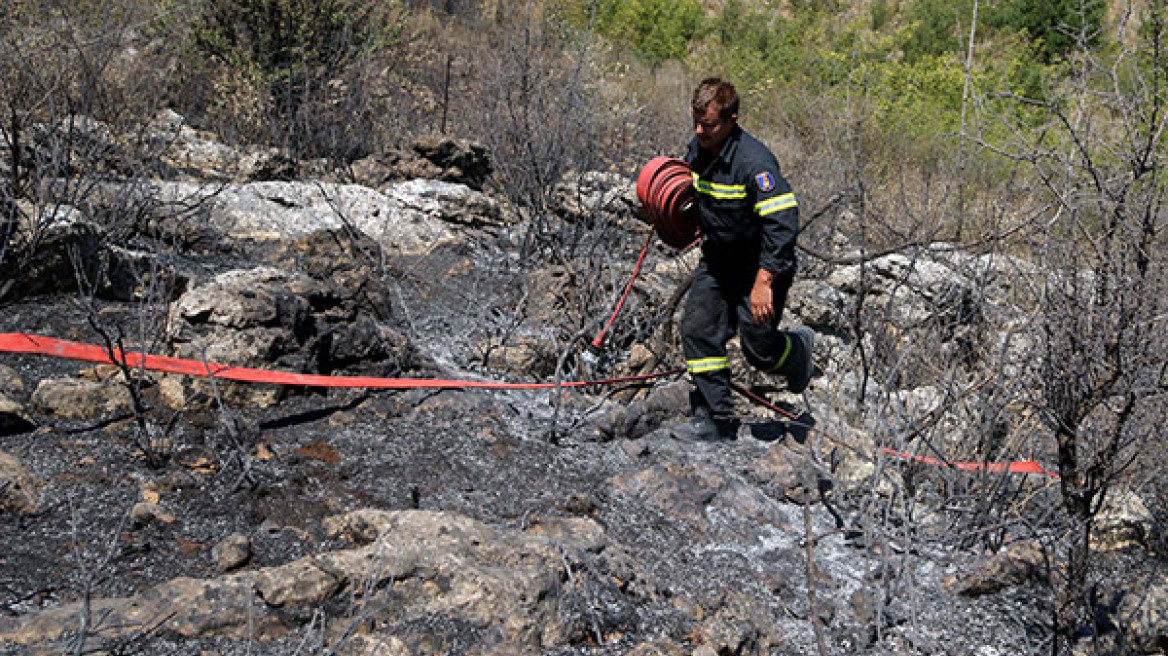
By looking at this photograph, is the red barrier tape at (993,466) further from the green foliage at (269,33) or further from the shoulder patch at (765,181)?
the green foliage at (269,33)

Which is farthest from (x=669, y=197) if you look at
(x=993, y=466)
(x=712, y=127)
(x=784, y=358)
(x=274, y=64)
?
(x=274, y=64)

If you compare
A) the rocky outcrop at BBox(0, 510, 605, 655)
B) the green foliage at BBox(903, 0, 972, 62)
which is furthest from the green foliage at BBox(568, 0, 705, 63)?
the rocky outcrop at BBox(0, 510, 605, 655)

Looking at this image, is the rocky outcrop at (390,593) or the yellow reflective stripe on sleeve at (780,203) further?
the yellow reflective stripe on sleeve at (780,203)

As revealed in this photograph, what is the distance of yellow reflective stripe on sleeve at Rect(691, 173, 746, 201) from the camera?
3543 mm

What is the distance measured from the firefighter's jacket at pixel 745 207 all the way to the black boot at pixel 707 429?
642mm

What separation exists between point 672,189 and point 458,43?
29.5 feet

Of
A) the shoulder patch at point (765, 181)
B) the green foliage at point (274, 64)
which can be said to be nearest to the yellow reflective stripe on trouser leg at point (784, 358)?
the shoulder patch at point (765, 181)

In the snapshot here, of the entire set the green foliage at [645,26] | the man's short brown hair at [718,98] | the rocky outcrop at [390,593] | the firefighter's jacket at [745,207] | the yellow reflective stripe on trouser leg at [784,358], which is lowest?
the green foliage at [645,26]

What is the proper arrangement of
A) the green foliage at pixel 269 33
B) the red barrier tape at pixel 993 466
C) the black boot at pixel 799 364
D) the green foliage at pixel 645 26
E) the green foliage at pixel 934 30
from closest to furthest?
the red barrier tape at pixel 993 466, the black boot at pixel 799 364, the green foliage at pixel 269 33, the green foliage at pixel 645 26, the green foliage at pixel 934 30

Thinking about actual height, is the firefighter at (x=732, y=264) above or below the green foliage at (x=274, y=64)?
above

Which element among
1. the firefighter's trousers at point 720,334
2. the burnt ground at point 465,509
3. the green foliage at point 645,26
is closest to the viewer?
the burnt ground at point 465,509

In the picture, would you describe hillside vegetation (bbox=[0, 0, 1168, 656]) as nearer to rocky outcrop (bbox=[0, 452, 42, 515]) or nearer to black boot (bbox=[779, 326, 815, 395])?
black boot (bbox=[779, 326, 815, 395])

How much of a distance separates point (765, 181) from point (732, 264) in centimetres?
47

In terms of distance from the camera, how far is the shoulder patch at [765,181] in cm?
343
